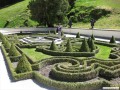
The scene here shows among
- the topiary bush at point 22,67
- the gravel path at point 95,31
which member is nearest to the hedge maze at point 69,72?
the topiary bush at point 22,67

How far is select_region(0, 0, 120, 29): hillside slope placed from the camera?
5062 cm

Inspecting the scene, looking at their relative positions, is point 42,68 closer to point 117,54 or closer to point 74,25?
point 117,54

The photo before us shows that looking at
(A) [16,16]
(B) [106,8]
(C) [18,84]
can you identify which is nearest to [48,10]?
(B) [106,8]

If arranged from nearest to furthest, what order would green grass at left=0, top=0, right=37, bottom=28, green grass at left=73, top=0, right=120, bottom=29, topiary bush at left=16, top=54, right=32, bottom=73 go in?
topiary bush at left=16, top=54, right=32, bottom=73 → green grass at left=73, top=0, right=120, bottom=29 → green grass at left=0, top=0, right=37, bottom=28

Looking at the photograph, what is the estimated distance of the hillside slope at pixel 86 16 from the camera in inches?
1993

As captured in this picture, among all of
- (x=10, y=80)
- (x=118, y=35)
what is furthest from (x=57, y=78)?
(x=118, y=35)

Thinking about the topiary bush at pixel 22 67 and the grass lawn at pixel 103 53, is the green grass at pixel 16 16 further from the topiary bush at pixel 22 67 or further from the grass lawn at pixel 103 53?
the topiary bush at pixel 22 67

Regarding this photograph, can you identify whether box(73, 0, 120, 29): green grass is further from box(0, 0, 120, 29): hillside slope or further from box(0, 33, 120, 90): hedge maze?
box(0, 33, 120, 90): hedge maze

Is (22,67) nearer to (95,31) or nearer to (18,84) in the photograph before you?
(18,84)

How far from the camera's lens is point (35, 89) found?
1515 cm

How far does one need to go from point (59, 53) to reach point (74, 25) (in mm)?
33141

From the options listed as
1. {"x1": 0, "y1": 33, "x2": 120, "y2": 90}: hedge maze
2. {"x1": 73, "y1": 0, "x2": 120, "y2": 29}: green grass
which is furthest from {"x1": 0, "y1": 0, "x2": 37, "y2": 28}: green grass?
{"x1": 0, "y1": 33, "x2": 120, "y2": 90}: hedge maze

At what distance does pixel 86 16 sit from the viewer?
185 feet

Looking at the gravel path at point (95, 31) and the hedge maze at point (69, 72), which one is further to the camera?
the gravel path at point (95, 31)
